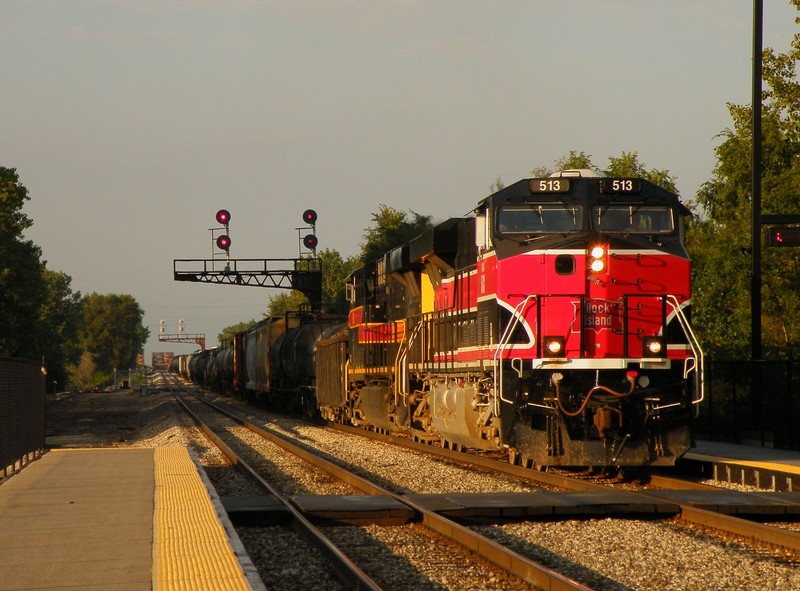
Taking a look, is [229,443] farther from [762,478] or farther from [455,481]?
[762,478]

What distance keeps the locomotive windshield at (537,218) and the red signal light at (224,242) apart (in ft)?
108

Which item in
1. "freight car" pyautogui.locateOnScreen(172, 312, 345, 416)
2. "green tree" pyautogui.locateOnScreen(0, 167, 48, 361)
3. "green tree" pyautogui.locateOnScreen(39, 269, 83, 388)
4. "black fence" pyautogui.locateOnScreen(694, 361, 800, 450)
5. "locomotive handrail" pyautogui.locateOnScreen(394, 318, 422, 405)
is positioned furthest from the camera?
"green tree" pyautogui.locateOnScreen(39, 269, 83, 388)

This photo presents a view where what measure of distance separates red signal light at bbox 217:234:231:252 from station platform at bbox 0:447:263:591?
106ft

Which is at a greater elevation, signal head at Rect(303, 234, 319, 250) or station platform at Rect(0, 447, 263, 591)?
signal head at Rect(303, 234, 319, 250)

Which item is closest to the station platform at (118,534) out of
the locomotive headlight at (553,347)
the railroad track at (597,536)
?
the railroad track at (597,536)

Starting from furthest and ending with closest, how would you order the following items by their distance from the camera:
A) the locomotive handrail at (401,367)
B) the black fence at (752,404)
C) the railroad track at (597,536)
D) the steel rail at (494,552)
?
the locomotive handrail at (401,367) → the black fence at (752,404) → the railroad track at (597,536) → the steel rail at (494,552)

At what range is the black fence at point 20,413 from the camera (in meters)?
14.7

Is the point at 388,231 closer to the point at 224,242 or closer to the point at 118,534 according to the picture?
the point at 224,242

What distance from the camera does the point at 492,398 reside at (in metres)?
14.8

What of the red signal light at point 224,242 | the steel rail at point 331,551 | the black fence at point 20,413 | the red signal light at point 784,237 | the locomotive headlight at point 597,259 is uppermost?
the red signal light at point 224,242

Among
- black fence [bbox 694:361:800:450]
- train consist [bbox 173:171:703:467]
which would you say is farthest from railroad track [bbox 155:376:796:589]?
black fence [bbox 694:361:800:450]

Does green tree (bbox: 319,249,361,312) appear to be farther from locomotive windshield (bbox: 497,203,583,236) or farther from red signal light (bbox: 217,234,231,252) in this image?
locomotive windshield (bbox: 497,203,583,236)

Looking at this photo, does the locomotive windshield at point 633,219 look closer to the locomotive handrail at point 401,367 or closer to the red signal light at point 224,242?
the locomotive handrail at point 401,367

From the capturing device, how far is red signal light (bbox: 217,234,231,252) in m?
46.2
